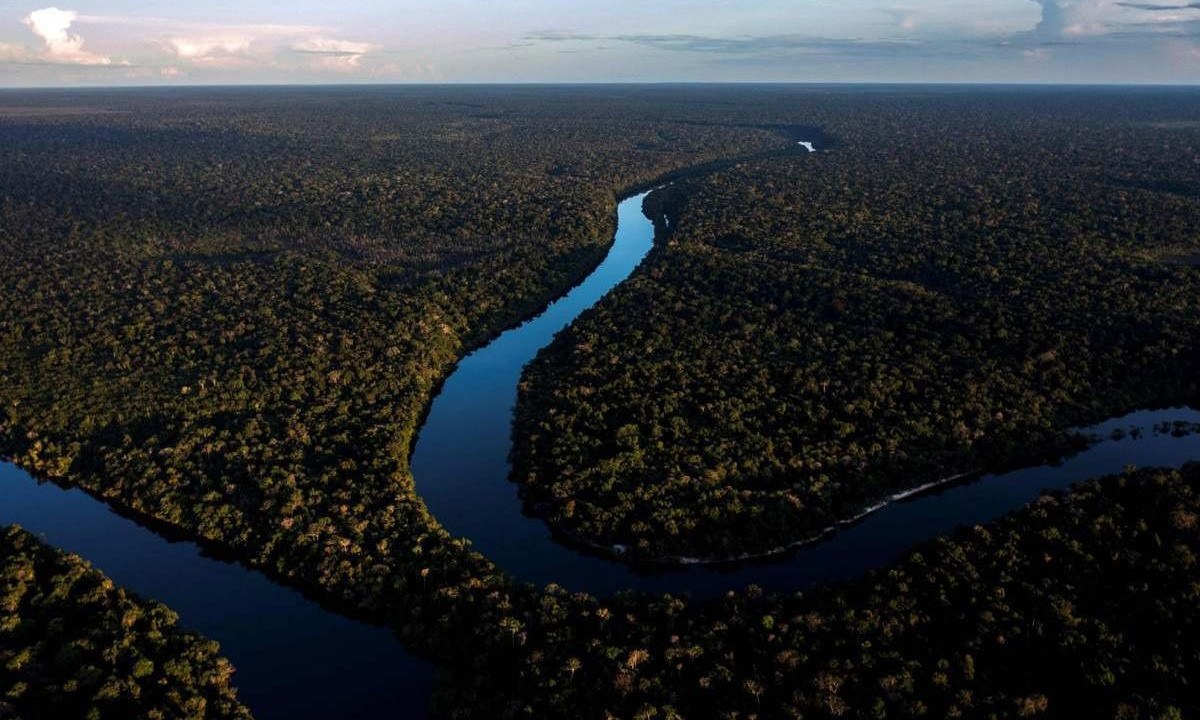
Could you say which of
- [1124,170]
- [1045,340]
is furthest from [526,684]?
[1124,170]

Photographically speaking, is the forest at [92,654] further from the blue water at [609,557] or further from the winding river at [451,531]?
the blue water at [609,557]

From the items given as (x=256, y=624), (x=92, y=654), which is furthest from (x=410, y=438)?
(x=92, y=654)

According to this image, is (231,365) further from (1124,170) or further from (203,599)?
(1124,170)

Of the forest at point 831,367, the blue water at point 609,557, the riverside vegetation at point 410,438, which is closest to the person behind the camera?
the riverside vegetation at point 410,438

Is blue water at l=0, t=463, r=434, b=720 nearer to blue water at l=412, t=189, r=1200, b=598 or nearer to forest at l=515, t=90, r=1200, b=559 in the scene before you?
blue water at l=412, t=189, r=1200, b=598

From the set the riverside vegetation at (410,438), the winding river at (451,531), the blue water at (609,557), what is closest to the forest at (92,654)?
the winding river at (451,531)

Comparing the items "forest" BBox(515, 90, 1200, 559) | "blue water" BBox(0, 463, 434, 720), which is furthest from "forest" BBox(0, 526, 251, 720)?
"forest" BBox(515, 90, 1200, 559)

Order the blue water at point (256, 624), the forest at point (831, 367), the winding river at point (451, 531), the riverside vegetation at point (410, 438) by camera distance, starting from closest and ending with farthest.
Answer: the riverside vegetation at point (410, 438) < the blue water at point (256, 624) < the winding river at point (451, 531) < the forest at point (831, 367)
